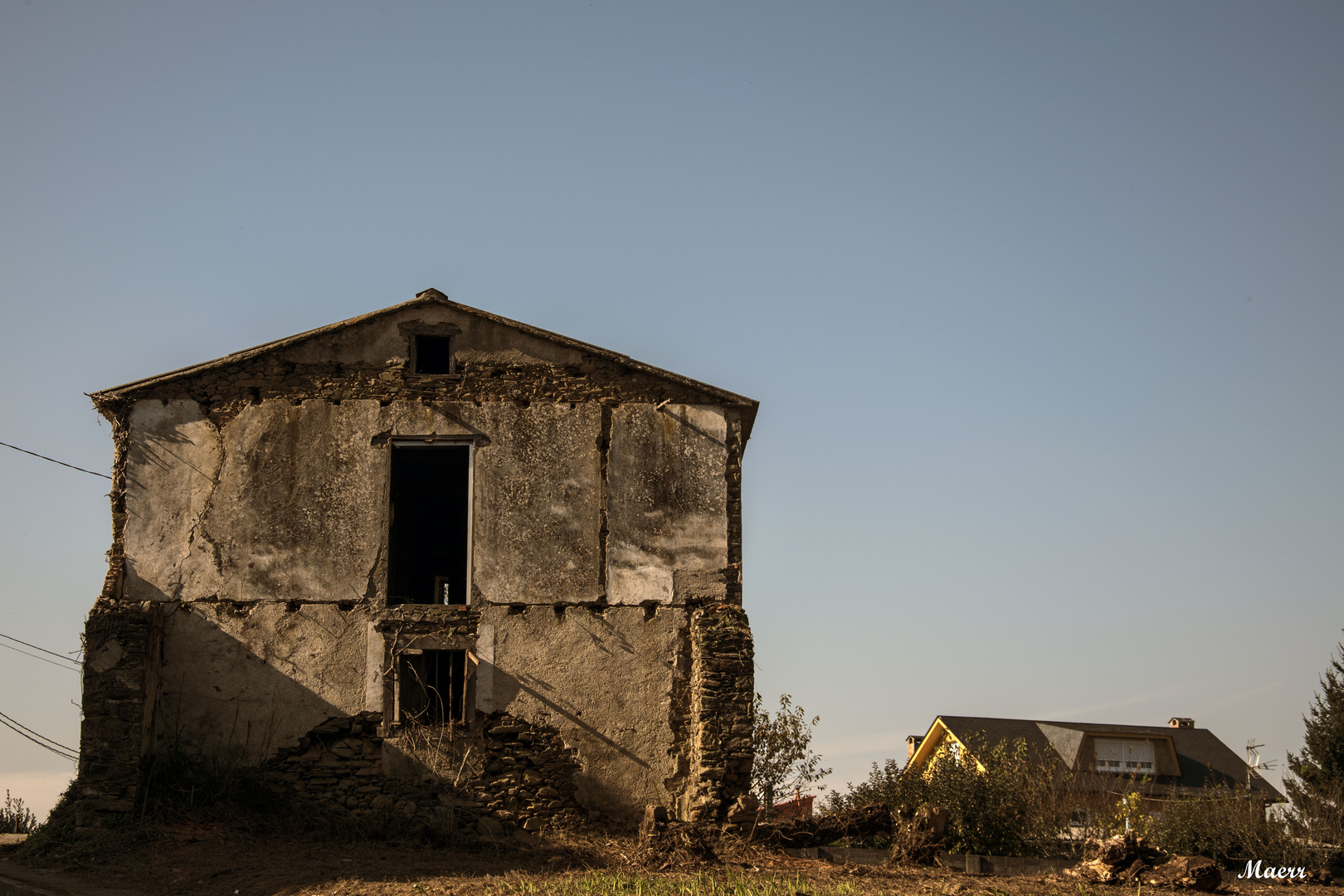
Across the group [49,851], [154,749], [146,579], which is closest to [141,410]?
[146,579]

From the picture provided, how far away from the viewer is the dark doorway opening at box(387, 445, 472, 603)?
15.0 m

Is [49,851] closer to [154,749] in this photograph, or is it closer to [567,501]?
[154,749]

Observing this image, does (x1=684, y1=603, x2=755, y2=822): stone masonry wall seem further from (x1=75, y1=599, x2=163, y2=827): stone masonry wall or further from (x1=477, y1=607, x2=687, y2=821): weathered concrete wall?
(x1=75, y1=599, x2=163, y2=827): stone masonry wall

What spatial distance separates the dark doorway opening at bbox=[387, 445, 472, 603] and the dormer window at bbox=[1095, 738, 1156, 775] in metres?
21.1

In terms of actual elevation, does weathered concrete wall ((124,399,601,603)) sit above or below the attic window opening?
below

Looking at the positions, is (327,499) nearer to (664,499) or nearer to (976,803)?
(664,499)

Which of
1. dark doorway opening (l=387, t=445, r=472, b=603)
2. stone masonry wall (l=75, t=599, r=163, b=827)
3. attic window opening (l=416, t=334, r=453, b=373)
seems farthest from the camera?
dark doorway opening (l=387, t=445, r=472, b=603)

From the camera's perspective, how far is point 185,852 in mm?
11750

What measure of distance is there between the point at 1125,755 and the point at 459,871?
2751cm

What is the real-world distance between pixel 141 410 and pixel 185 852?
558cm

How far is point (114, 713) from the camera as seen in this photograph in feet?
41.1
